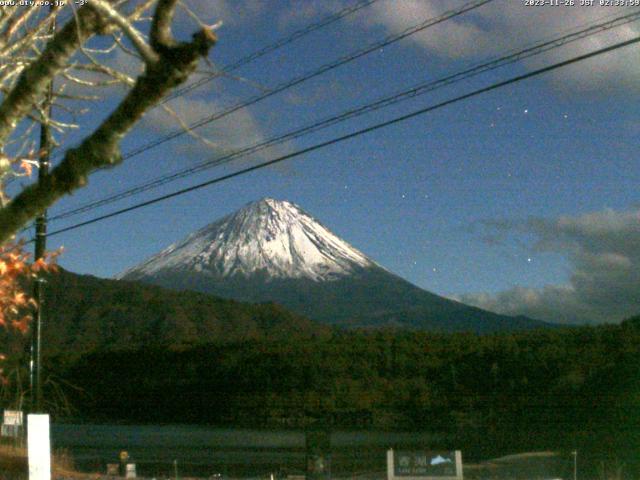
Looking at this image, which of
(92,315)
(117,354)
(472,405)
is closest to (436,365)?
(472,405)

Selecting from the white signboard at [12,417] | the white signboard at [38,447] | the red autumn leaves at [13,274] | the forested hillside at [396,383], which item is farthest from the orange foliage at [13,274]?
the forested hillside at [396,383]

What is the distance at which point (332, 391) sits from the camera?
64.6 meters

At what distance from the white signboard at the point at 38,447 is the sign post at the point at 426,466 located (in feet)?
15.3

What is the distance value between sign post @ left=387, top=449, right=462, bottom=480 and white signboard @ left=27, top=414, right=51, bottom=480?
4.65 metres

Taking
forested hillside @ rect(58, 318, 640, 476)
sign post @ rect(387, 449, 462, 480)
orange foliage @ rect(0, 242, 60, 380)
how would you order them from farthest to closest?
forested hillside @ rect(58, 318, 640, 476) < sign post @ rect(387, 449, 462, 480) < orange foliage @ rect(0, 242, 60, 380)

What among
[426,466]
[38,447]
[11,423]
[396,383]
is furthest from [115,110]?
[396,383]

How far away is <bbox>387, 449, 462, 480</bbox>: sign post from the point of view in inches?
520

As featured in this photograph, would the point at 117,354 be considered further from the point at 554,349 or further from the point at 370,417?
the point at 554,349

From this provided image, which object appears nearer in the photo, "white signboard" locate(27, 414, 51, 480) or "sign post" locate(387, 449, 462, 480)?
"white signboard" locate(27, 414, 51, 480)

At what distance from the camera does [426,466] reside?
13273 millimetres

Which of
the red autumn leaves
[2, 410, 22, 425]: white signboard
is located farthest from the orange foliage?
[2, 410, 22, 425]: white signboard

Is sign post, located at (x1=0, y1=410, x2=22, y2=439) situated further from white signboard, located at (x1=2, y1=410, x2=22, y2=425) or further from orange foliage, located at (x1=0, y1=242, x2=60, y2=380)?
orange foliage, located at (x1=0, y1=242, x2=60, y2=380)

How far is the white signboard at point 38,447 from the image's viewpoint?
10.8m

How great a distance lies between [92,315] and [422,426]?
4598 cm
